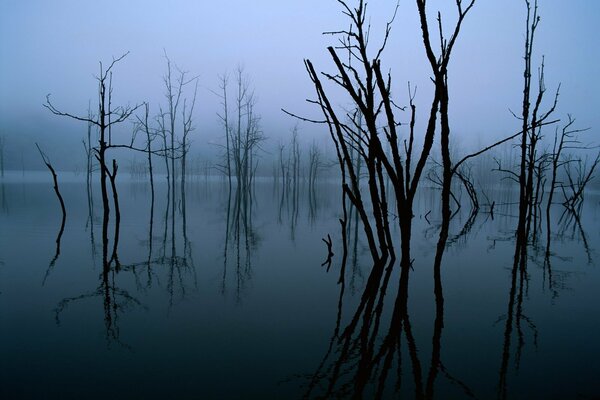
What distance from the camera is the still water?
7.19 feet

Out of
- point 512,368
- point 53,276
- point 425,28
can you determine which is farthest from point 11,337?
point 425,28

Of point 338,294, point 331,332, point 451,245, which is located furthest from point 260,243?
point 331,332

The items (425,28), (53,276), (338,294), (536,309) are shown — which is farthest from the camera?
(53,276)

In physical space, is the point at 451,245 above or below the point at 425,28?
below

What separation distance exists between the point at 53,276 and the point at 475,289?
5.99m

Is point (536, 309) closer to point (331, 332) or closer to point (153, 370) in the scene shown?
point (331, 332)

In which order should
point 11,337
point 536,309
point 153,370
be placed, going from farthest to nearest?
point 536,309 < point 11,337 < point 153,370

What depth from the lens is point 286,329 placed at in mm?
3074

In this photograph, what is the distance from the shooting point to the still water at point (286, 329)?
7.19ft

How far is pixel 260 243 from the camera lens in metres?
7.76

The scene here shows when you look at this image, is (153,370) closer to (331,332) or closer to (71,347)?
(71,347)

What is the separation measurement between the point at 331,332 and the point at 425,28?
2.75 m

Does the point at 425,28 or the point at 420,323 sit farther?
the point at 420,323

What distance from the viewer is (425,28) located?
2596 millimetres
